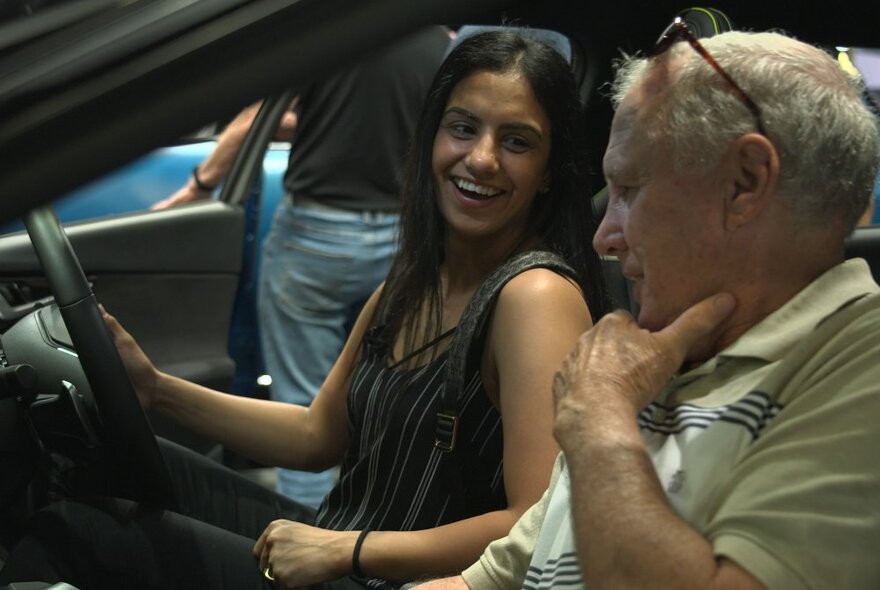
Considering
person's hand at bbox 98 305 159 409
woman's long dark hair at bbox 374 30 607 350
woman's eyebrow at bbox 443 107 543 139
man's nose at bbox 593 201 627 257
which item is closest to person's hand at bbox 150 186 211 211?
person's hand at bbox 98 305 159 409

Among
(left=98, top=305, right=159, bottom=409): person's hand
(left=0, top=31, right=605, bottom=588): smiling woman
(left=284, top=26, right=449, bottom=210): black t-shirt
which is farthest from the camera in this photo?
(left=284, top=26, right=449, bottom=210): black t-shirt

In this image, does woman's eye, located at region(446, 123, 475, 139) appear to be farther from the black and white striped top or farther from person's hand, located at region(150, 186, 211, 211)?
person's hand, located at region(150, 186, 211, 211)

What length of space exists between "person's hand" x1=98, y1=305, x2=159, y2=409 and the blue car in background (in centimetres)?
102

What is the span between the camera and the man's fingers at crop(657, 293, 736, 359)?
1302mm

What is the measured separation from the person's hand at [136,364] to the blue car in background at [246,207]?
1025 millimetres

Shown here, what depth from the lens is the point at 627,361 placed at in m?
1.29

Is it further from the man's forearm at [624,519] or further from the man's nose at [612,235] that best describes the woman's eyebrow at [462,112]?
the man's forearm at [624,519]

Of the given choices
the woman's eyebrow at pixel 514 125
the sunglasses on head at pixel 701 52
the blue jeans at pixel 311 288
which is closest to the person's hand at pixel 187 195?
the blue jeans at pixel 311 288

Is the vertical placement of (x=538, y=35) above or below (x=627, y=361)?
above

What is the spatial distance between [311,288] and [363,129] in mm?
437

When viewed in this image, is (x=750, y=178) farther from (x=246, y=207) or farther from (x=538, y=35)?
(x=246, y=207)

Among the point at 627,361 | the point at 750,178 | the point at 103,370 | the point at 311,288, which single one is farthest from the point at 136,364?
the point at 750,178

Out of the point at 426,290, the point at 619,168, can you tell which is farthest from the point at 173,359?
the point at 619,168

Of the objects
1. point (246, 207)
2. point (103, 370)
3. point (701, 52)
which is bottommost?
point (246, 207)
